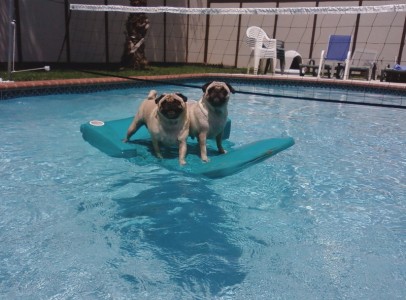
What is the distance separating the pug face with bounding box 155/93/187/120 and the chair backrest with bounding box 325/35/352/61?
12496mm

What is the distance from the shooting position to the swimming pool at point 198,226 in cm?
290

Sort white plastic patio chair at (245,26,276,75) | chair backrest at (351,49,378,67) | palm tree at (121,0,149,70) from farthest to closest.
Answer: chair backrest at (351,49,378,67) → white plastic patio chair at (245,26,276,75) → palm tree at (121,0,149,70)

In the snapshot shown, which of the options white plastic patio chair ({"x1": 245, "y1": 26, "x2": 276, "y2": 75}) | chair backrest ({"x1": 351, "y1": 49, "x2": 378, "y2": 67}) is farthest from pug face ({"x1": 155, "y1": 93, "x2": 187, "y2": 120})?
chair backrest ({"x1": 351, "y1": 49, "x2": 378, "y2": 67})

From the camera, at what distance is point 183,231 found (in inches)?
142

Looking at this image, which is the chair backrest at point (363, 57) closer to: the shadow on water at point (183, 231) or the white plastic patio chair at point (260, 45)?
the white plastic patio chair at point (260, 45)

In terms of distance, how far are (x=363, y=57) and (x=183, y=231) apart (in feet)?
51.6

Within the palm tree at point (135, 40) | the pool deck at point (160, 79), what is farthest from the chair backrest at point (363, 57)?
the palm tree at point (135, 40)

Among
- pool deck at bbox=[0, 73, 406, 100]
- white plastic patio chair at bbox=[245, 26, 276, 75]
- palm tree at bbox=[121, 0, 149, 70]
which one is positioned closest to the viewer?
pool deck at bbox=[0, 73, 406, 100]

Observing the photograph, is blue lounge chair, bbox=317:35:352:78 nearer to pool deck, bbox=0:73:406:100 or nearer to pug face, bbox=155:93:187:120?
pool deck, bbox=0:73:406:100

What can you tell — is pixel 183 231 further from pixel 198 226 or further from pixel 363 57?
pixel 363 57

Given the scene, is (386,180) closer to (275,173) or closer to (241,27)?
(275,173)

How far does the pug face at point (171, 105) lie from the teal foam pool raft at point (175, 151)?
0.71m

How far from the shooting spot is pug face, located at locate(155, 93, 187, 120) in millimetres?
4738

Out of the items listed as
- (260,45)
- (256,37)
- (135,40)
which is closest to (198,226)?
(135,40)
